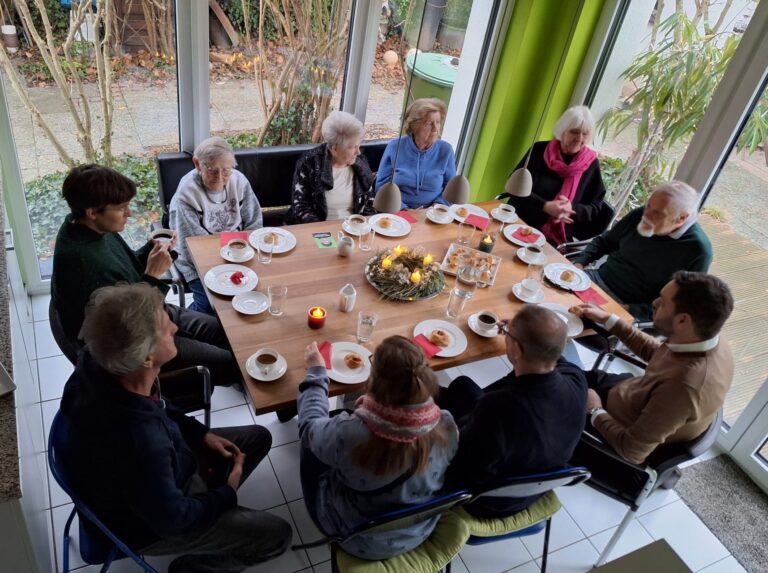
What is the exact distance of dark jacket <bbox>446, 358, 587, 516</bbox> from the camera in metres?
1.82

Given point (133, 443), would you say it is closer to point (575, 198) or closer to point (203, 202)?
point (203, 202)

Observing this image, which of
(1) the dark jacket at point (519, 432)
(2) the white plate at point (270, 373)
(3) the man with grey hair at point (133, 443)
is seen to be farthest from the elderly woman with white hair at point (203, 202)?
(1) the dark jacket at point (519, 432)

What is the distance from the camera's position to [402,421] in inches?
65.6

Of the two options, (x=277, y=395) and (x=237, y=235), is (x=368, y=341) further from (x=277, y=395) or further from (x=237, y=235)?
(x=237, y=235)

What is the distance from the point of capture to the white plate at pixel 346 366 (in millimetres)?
2223

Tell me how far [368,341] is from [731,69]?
2591 millimetres

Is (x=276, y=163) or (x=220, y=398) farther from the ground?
(x=276, y=163)

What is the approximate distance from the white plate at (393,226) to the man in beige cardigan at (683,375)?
1.39 m

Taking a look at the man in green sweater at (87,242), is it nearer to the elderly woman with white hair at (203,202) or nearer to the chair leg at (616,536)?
the elderly woman with white hair at (203,202)

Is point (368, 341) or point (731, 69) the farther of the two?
point (731, 69)

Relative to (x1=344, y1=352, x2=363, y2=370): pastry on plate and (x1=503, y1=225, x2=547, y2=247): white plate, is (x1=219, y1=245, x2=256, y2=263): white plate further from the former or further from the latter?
(x1=503, y1=225, x2=547, y2=247): white plate

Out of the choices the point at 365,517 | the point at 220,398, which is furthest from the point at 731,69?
the point at 220,398

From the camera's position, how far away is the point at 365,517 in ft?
5.98

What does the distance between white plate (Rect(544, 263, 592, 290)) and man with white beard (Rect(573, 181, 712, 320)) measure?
0.38m
